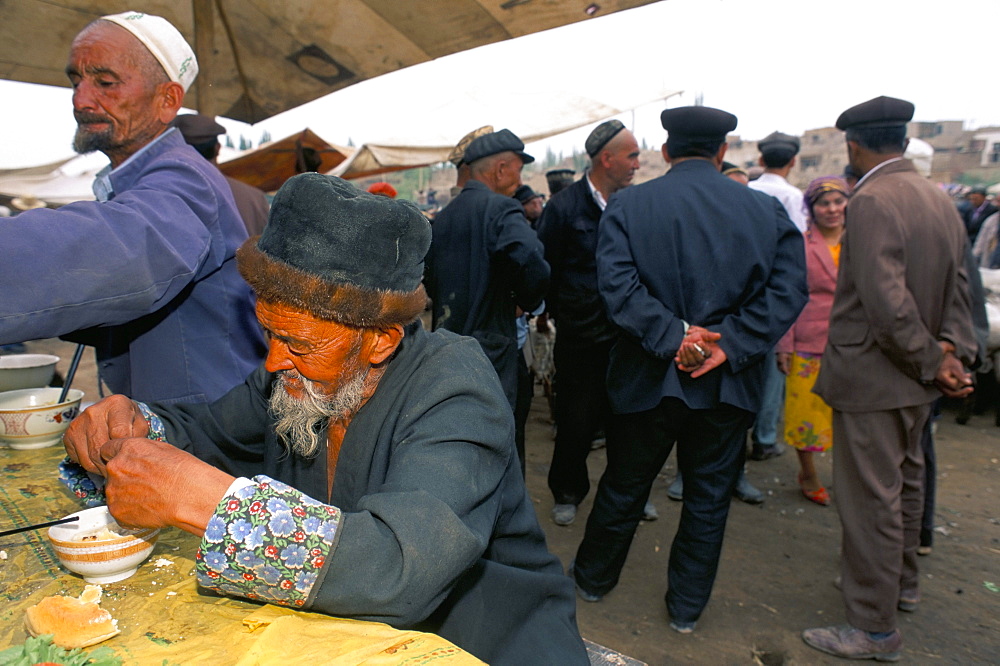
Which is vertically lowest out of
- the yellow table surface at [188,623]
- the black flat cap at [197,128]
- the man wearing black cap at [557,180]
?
the yellow table surface at [188,623]

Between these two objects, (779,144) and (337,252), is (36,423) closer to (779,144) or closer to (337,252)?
(337,252)

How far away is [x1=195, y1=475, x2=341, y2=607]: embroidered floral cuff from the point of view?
104 centimetres

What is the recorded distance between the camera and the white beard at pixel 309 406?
4.79 ft

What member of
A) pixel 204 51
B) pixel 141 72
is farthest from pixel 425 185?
pixel 141 72

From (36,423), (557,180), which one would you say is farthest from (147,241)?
(557,180)

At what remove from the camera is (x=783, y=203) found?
193 inches

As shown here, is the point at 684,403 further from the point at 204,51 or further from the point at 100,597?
the point at 204,51

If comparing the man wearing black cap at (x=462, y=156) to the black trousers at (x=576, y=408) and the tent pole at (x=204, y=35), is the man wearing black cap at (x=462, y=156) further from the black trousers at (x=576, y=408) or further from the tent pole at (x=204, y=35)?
the tent pole at (x=204, y=35)

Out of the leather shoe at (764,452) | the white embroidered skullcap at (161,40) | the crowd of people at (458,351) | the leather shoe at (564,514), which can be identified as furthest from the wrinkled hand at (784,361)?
the white embroidered skullcap at (161,40)

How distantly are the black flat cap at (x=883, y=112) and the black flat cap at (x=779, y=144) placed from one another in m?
2.34

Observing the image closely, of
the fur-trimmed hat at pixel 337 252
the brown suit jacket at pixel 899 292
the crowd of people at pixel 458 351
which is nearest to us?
the crowd of people at pixel 458 351

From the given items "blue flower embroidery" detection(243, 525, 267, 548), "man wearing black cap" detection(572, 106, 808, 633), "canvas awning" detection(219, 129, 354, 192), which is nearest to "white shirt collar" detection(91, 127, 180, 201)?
"blue flower embroidery" detection(243, 525, 267, 548)

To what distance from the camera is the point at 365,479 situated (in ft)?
4.68

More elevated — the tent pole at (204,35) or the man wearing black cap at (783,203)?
the tent pole at (204,35)
